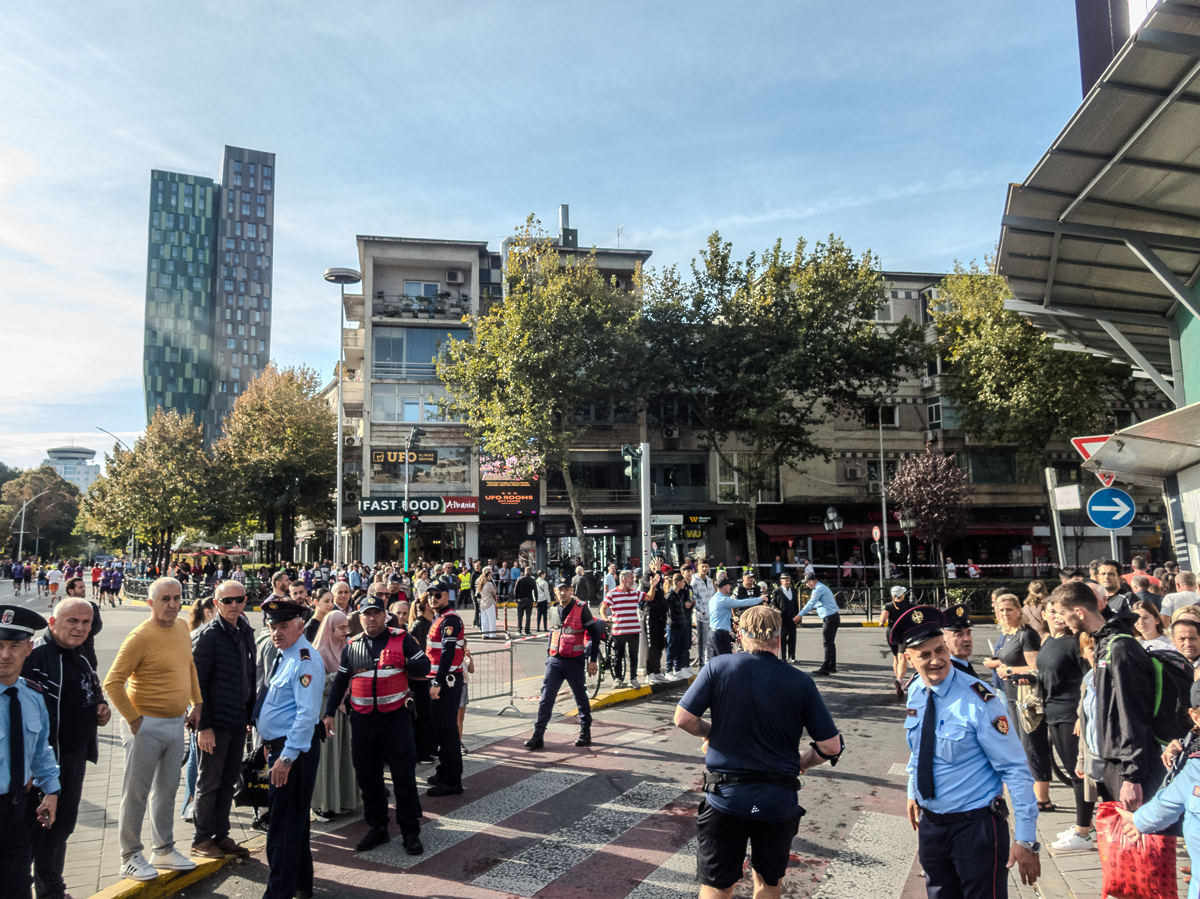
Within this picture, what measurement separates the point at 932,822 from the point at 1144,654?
82.0 inches

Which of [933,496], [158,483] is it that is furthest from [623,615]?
[158,483]

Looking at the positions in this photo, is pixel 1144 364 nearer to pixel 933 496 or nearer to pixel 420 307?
pixel 933 496

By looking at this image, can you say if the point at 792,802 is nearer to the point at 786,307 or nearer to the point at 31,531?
the point at 786,307

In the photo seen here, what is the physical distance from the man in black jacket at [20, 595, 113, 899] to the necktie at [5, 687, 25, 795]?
2.40 ft

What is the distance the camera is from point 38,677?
445 cm

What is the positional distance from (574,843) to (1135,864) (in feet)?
11.4

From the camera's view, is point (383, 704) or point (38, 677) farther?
point (383, 704)

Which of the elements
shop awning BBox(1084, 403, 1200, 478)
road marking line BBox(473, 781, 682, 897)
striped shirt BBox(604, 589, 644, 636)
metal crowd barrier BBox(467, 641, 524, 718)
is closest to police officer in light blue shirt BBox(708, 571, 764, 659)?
striped shirt BBox(604, 589, 644, 636)

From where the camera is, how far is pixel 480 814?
6.41 m

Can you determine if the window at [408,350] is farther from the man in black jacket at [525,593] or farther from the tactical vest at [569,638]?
the tactical vest at [569,638]

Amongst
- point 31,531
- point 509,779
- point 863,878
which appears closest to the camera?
point 863,878

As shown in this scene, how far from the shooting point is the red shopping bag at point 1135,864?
378 centimetres

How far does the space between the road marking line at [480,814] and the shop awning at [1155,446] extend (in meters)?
10.7

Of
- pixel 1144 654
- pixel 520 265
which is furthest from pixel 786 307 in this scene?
pixel 1144 654
